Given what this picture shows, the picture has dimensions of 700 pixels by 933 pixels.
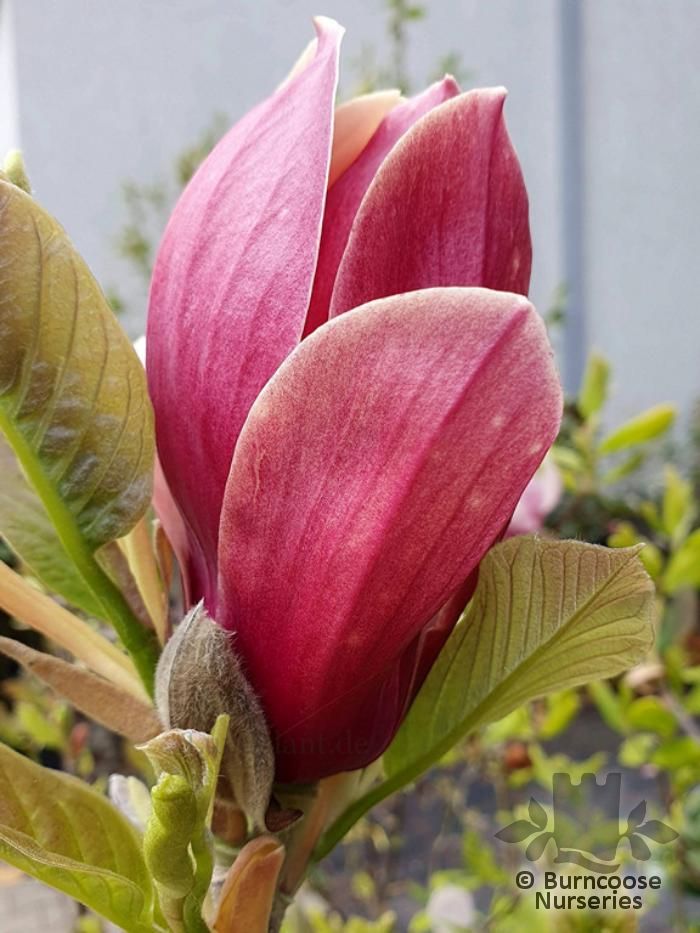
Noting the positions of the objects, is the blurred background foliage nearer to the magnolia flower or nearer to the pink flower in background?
the pink flower in background

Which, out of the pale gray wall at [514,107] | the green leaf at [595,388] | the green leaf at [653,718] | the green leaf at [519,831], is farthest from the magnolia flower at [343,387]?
the pale gray wall at [514,107]

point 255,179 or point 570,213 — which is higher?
point 255,179

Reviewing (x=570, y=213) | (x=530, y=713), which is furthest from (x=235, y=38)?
(x=530, y=713)

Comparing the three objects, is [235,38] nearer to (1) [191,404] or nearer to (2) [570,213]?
(2) [570,213]

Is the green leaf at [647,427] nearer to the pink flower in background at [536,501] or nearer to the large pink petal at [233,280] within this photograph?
the pink flower in background at [536,501]

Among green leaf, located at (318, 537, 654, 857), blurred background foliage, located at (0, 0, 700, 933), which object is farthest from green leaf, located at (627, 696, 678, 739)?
green leaf, located at (318, 537, 654, 857)
